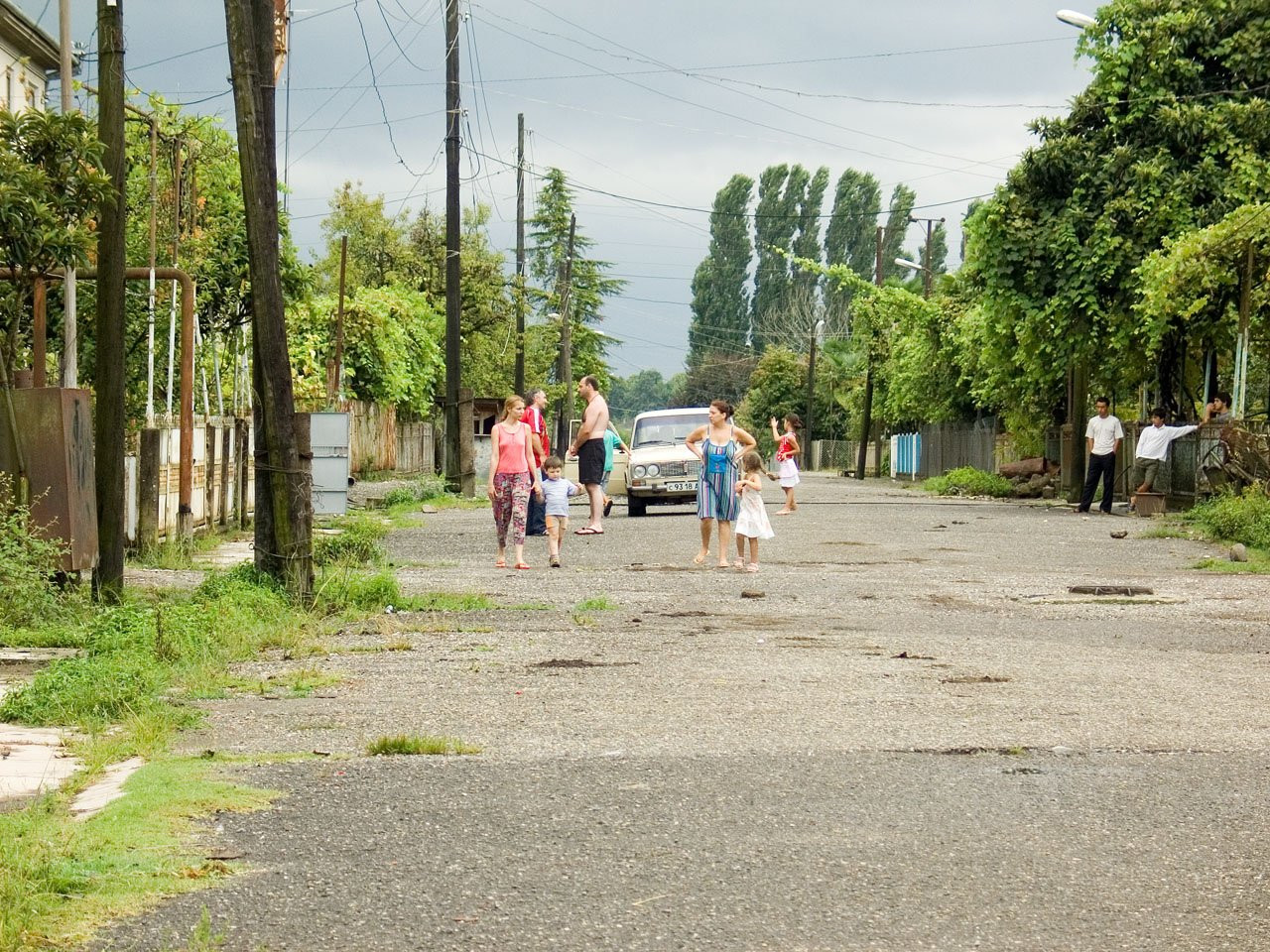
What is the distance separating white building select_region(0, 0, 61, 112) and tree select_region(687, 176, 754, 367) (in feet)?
227

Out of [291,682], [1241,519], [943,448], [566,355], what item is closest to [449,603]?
[291,682]

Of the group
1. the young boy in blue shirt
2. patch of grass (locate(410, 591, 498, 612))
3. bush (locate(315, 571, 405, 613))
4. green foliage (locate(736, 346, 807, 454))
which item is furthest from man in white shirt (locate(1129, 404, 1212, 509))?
green foliage (locate(736, 346, 807, 454))

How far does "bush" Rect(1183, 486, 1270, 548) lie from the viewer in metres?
20.0

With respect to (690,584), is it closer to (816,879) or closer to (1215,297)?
(816,879)

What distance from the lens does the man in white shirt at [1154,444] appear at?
2722 centimetres

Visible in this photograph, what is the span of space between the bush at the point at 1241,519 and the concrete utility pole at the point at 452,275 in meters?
16.2

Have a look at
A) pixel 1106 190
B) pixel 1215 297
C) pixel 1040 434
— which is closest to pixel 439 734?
pixel 1215 297

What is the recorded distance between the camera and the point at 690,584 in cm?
1592

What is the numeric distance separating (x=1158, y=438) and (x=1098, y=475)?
1.20m

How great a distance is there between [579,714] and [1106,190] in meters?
24.4

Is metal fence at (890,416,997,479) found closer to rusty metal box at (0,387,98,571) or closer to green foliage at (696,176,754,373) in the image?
rusty metal box at (0,387,98,571)

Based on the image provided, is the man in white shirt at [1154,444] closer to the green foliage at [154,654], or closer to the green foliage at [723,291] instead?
the green foliage at [154,654]

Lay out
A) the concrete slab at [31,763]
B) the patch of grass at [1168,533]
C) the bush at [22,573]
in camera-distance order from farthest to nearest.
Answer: the patch of grass at [1168,533] → the bush at [22,573] → the concrete slab at [31,763]

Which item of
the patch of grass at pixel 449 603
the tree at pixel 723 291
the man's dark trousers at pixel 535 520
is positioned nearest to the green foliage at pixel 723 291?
the tree at pixel 723 291
